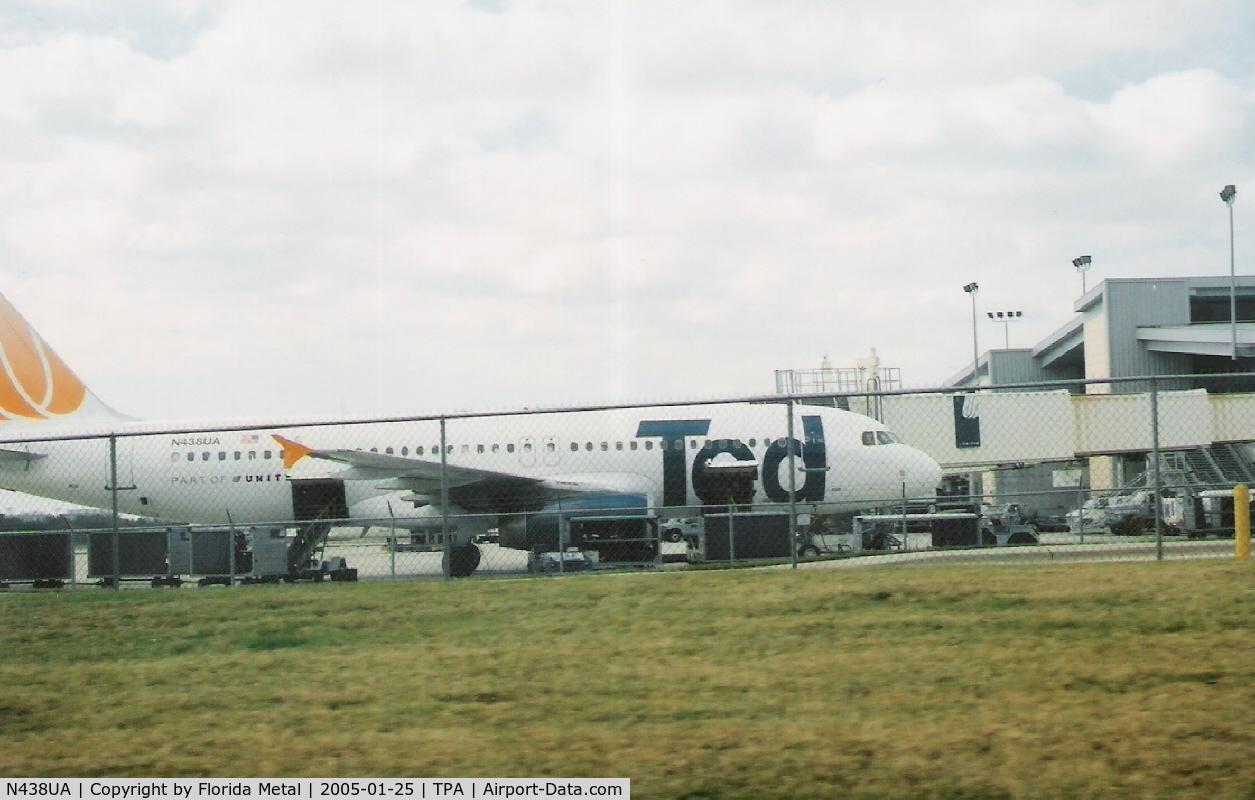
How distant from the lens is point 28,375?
1015 inches


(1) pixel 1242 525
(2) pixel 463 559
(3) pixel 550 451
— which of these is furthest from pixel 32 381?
(1) pixel 1242 525

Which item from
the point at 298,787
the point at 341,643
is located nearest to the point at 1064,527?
the point at 341,643

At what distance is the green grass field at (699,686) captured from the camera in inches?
191

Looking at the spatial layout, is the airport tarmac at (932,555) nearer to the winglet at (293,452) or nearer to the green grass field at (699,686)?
the winglet at (293,452)

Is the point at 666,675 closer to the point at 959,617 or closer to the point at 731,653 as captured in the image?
the point at 731,653

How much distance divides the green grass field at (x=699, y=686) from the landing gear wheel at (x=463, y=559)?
24.8ft

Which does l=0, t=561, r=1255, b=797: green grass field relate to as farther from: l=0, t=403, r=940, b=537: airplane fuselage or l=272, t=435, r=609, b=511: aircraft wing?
l=0, t=403, r=940, b=537: airplane fuselage

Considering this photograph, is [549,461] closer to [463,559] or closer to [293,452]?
[293,452]

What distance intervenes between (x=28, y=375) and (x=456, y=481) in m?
10.1

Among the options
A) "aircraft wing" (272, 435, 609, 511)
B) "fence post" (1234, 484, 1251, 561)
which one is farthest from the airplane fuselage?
"fence post" (1234, 484, 1251, 561)

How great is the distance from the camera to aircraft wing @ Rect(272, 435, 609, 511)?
806 inches
